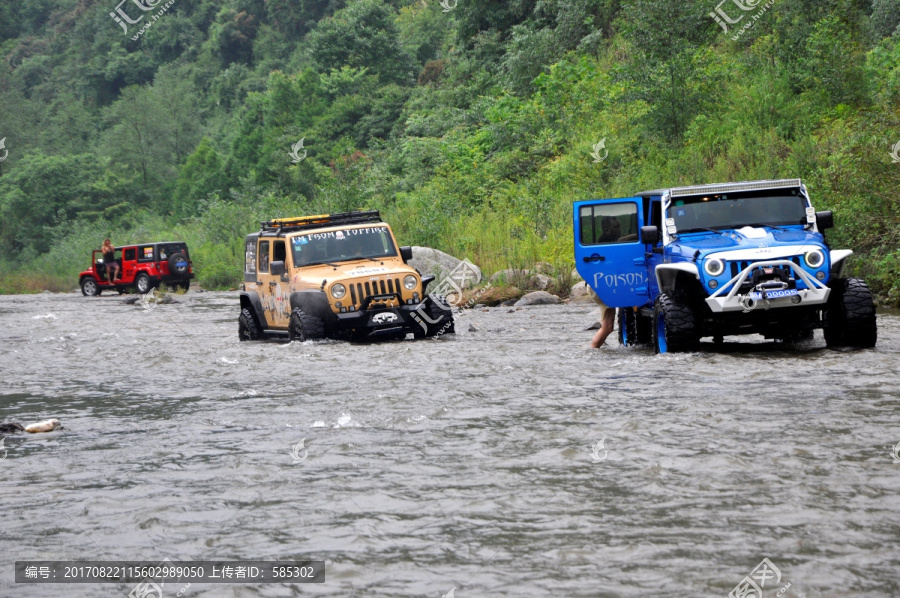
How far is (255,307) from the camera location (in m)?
16.4

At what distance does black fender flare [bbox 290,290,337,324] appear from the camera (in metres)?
14.2

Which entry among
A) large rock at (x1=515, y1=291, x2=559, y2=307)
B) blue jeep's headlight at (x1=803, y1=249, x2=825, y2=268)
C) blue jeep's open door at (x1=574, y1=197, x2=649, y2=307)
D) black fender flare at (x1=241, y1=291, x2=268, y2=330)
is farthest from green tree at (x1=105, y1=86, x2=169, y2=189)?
blue jeep's headlight at (x1=803, y1=249, x2=825, y2=268)

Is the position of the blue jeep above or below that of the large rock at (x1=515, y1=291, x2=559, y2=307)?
above

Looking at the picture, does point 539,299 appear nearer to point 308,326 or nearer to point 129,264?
point 308,326

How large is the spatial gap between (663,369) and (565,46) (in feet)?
100.0

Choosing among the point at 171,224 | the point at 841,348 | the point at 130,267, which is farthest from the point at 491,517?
the point at 171,224

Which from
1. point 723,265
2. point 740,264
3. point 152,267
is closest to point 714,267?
point 723,265

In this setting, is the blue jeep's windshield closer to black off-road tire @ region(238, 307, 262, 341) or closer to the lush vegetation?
the lush vegetation

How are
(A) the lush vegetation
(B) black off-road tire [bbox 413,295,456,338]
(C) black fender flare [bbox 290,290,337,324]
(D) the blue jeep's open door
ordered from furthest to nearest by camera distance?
(A) the lush vegetation
(B) black off-road tire [bbox 413,295,456,338]
(C) black fender flare [bbox 290,290,337,324]
(D) the blue jeep's open door

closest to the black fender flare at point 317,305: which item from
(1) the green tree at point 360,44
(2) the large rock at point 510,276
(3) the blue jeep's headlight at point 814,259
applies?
(3) the blue jeep's headlight at point 814,259

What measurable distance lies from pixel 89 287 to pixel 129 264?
228cm

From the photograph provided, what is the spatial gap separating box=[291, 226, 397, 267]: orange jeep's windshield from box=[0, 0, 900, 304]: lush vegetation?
7.55 m

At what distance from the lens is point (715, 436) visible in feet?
23.1

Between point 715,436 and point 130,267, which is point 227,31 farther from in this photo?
point 715,436
